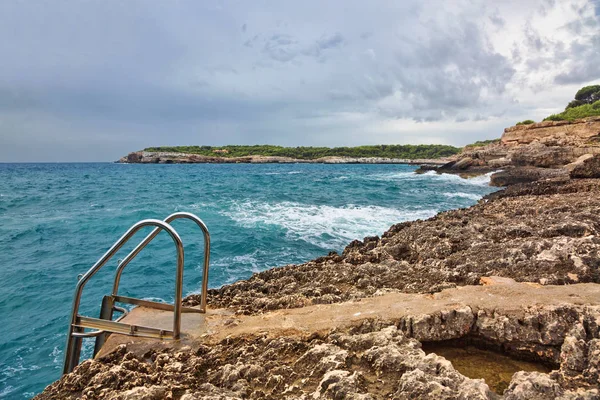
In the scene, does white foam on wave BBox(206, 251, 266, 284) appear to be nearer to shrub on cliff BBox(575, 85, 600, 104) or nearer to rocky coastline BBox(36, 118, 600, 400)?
rocky coastline BBox(36, 118, 600, 400)

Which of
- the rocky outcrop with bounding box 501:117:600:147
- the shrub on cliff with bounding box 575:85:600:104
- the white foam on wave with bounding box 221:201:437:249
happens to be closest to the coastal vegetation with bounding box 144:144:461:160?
the shrub on cliff with bounding box 575:85:600:104

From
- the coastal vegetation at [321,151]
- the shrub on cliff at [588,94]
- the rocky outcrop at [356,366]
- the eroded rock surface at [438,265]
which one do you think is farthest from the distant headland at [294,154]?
the rocky outcrop at [356,366]

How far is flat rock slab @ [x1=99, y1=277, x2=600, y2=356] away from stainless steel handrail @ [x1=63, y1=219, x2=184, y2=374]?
1.01ft

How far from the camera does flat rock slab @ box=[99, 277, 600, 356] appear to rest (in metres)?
3.35

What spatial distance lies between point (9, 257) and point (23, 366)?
22.1 feet

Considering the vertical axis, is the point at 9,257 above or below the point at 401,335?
below

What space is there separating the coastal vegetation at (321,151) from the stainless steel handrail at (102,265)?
116 m

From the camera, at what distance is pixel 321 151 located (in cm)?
12975

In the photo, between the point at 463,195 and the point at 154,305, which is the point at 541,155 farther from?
the point at 154,305

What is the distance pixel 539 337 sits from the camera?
308cm

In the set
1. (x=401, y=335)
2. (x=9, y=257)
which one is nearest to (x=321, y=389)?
(x=401, y=335)

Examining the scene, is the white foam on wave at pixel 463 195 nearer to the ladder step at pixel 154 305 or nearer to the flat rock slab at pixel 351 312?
the flat rock slab at pixel 351 312

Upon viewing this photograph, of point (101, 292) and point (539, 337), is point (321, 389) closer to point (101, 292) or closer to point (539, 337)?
point (539, 337)

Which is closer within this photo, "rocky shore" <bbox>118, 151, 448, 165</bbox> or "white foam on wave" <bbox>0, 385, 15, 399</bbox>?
"white foam on wave" <bbox>0, 385, 15, 399</bbox>
